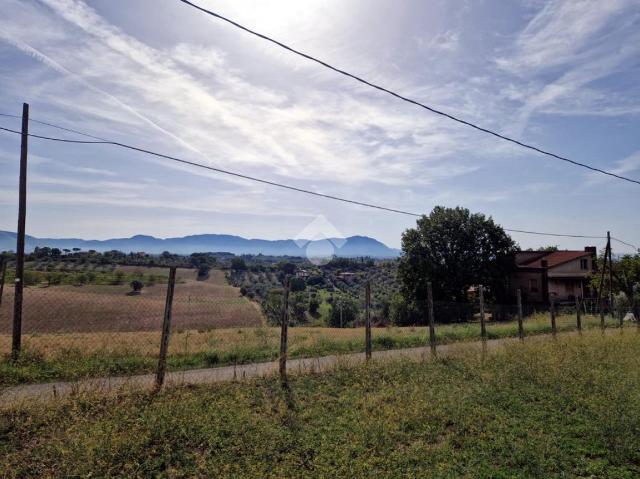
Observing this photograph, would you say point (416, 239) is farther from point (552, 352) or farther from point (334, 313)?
point (552, 352)

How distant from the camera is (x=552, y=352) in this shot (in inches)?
426

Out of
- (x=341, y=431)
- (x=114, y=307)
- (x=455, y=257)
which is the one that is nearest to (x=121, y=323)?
(x=114, y=307)

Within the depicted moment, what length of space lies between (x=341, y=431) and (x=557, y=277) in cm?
4102

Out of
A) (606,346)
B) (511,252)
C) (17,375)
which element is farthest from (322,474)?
(511,252)

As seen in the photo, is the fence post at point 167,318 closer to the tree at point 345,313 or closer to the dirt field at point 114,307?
the dirt field at point 114,307

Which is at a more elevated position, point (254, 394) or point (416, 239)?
point (416, 239)

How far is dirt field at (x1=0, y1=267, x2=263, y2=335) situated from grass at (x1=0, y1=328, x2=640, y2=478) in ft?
8.63

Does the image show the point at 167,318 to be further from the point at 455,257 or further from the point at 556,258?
the point at 556,258

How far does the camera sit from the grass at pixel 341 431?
Answer: 4.61 m

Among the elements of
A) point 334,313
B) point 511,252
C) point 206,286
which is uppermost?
point 511,252

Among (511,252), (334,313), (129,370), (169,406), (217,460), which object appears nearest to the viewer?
(217,460)

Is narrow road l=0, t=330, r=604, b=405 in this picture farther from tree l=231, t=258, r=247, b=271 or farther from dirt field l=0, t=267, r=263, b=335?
tree l=231, t=258, r=247, b=271

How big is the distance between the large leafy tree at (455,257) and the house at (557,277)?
3555 mm

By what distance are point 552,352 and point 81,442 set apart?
1073 centimetres
